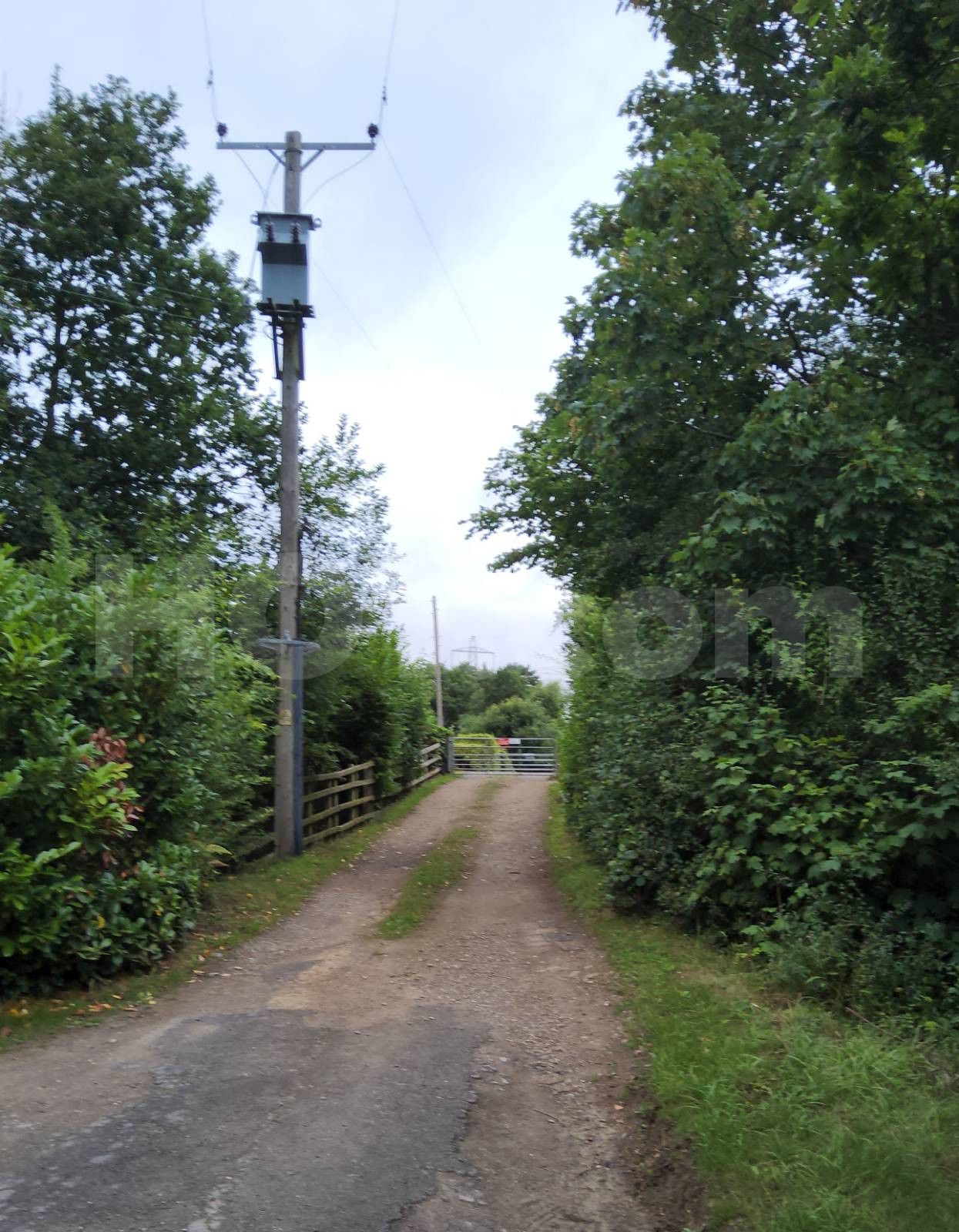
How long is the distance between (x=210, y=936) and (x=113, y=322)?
37.1ft

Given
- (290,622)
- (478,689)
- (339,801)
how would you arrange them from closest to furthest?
(290,622)
(339,801)
(478,689)

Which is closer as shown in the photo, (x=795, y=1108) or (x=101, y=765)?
(x=795, y=1108)

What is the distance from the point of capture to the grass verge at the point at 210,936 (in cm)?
622

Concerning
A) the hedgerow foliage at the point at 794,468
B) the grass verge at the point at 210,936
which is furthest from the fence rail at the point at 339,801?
the hedgerow foliage at the point at 794,468

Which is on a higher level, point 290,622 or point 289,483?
point 289,483

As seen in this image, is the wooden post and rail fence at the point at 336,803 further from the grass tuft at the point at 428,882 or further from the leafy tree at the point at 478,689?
the leafy tree at the point at 478,689

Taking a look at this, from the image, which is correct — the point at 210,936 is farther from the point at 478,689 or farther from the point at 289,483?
the point at 478,689

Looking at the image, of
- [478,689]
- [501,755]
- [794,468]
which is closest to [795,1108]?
[794,468]

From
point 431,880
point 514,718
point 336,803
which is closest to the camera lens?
point 431,880

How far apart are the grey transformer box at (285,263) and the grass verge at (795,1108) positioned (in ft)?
30.7

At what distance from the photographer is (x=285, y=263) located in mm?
12641

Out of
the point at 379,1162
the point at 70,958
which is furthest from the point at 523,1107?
the point at 70,958

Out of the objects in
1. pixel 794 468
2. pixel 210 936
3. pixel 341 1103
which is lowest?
pixel 341 1103

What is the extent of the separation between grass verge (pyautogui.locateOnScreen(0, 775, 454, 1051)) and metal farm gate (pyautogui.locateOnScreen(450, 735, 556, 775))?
19.8m
